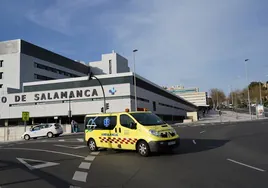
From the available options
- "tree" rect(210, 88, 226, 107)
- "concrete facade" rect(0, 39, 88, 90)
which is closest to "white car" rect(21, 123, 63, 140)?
"concrete facade" rect(0, 39, 88, 90)

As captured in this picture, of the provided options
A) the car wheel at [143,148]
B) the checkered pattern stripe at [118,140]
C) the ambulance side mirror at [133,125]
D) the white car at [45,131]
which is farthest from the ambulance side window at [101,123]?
the white car at [45,131]

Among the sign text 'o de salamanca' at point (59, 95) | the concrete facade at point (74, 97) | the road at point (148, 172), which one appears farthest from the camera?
the sign text 'o de salamanca' at point (59, 95)

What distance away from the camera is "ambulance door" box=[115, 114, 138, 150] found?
41.3 ft

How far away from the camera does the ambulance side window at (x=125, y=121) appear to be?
12891 mm

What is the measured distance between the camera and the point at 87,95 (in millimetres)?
61719

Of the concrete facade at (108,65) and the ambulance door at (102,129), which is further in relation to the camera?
the concrete facade at (108,65)

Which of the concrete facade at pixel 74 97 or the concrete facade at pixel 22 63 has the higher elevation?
the concrete facade at pixel 22 63

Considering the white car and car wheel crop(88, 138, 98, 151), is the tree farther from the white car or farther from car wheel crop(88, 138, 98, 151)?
car wheel crop(88, 138, 98, 151)

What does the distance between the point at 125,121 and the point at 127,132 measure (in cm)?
55

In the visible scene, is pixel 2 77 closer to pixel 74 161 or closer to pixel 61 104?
pixel 61 104

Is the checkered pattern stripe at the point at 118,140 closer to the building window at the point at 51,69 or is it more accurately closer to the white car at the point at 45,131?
the white car at the point at 45,131

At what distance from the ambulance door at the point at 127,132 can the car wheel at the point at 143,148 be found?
28cm

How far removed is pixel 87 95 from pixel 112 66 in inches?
1935

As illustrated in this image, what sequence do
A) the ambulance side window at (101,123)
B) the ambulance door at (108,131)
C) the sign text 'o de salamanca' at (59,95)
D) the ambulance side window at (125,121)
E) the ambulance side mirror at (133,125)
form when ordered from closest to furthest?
1. the ambulance side mirror at (133,125)
2. the ambulance side window at (125,121)
3. the ambulance door at (108,131)
4. the ambulance side window at (101,123)
5. the sign text 'o de salamanca' at (59,95)
